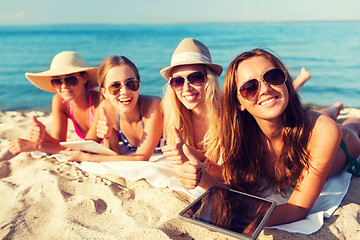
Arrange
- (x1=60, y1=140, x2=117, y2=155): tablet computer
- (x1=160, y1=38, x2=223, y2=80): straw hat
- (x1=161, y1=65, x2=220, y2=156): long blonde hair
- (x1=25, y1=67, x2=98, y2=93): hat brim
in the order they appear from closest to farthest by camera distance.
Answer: (x1=160, y1=38, x2=223, y2=80): straw hat → (x1=161, y1=65, x2=220, y2=156): long blonde hair → (x1=60, y1=140, x2=117, y2=155): tablet computer → (x1=25, y1=67, x2=98, y2=93): hat brim

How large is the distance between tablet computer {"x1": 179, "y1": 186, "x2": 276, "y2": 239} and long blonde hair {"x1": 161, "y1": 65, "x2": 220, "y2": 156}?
3.12ft

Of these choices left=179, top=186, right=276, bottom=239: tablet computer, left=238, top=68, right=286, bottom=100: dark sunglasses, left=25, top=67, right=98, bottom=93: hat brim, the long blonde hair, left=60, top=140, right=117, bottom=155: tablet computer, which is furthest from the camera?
left=25, top=67, right=98, bottom=93: hat brim

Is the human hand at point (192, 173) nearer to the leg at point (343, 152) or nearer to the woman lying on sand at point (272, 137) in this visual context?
the woman lying on sand at point (272, 137)

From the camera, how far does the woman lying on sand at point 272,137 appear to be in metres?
2.44

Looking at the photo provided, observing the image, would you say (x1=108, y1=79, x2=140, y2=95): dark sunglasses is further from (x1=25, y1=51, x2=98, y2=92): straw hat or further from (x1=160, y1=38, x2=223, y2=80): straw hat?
(x1=25, y1=51, x2=98, y2=92): straw hat

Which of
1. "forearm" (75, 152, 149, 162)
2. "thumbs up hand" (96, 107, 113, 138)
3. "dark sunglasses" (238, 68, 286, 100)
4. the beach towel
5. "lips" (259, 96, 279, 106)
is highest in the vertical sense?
"dark sunglasses" (238, 68, 286, 100)

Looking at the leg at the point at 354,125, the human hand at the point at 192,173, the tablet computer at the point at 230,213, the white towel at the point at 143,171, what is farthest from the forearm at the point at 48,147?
the leg at the point at 354,125

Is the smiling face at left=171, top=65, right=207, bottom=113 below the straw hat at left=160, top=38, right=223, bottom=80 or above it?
below

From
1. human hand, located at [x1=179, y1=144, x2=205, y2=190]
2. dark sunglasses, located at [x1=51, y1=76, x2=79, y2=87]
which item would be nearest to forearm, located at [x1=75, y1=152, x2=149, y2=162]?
dark sunglasses, located at [x1=51, y1=76, x2=79, y2=87]

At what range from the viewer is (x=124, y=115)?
4.04 meters

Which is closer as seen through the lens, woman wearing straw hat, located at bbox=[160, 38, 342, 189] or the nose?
woman wearing straw hat, located at bbox=[160, 38, 342, 189]

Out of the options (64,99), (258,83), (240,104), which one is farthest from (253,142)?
(64,99)

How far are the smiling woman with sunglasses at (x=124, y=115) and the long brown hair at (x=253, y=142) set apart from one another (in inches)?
52.2

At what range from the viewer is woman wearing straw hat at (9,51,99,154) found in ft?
13.6
